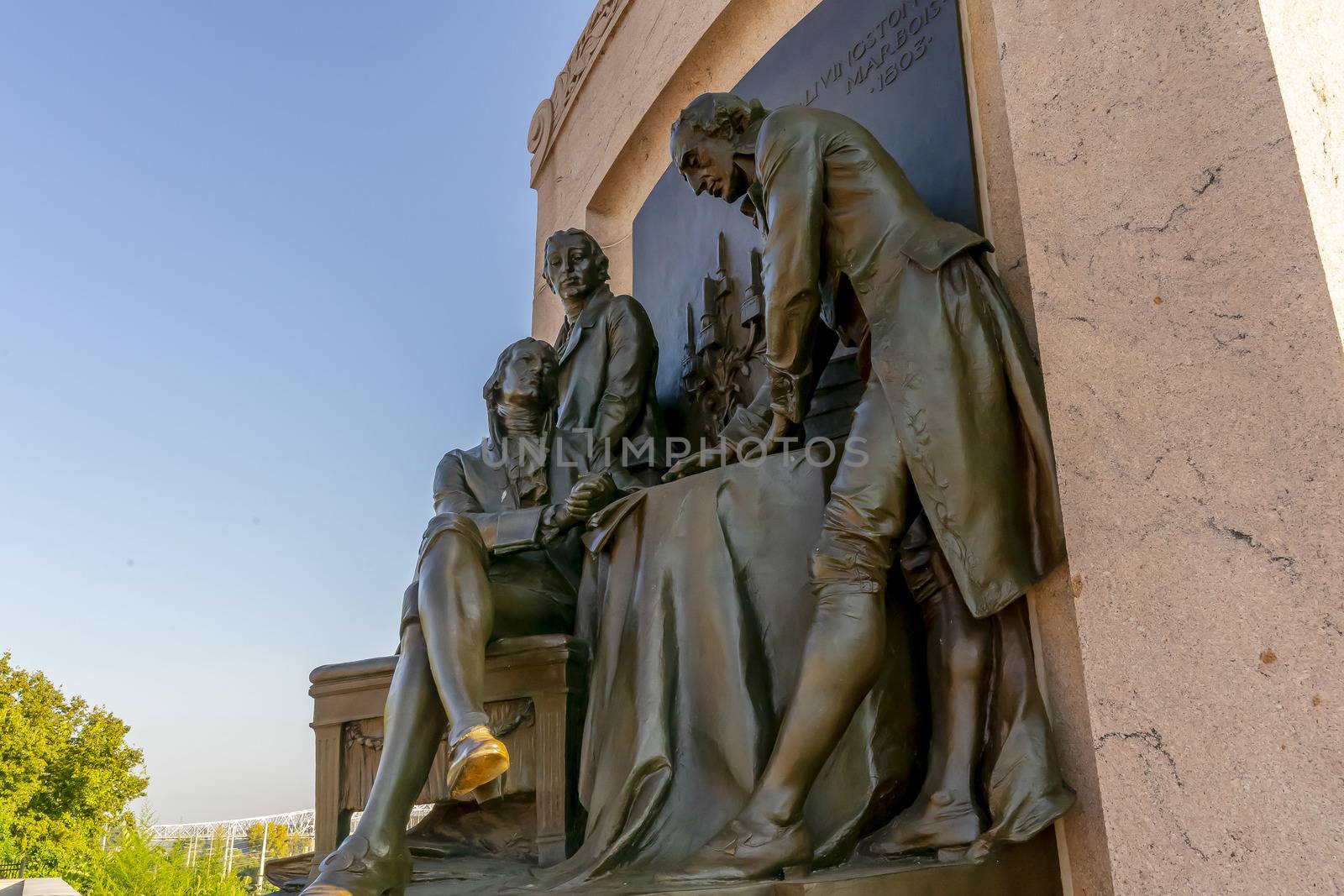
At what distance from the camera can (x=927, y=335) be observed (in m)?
2.71

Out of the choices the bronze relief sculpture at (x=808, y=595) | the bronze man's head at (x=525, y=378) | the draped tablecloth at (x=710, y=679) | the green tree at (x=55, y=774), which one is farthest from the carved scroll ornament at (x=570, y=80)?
the green tree at (x=55, y=774)

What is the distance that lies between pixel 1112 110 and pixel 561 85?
5.49 metres

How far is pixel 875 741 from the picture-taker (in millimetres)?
2678

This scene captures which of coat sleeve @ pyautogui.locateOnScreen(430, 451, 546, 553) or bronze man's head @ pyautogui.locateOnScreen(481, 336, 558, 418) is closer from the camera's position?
coat sleeve @ pyautogui.locateOnScreen(430, 451, 546, 553)

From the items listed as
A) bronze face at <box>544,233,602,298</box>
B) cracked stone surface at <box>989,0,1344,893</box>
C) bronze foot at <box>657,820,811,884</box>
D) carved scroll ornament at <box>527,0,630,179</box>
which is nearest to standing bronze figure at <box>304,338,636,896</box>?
bronze foot at <box>657,820,811,884</box>

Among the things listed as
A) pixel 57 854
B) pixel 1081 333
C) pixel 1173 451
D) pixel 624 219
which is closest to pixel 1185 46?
pixel 1081 333

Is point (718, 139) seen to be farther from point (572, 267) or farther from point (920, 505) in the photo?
point (572, 267)

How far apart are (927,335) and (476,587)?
1486mm

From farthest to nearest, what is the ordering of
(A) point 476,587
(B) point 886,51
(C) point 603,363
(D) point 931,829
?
(C) point 603,363 → (B) point 886,51 → (A) point 476,587 → (D) point 931,829

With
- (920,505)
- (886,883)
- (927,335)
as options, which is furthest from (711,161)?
(886,883)

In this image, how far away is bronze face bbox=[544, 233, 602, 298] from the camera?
4770 millimetres

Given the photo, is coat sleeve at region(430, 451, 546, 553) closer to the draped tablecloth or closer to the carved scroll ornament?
the draped tablecloth

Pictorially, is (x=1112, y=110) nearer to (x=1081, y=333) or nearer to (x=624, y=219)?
(x=1081, y=333)

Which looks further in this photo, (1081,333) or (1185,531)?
(1081,333)
